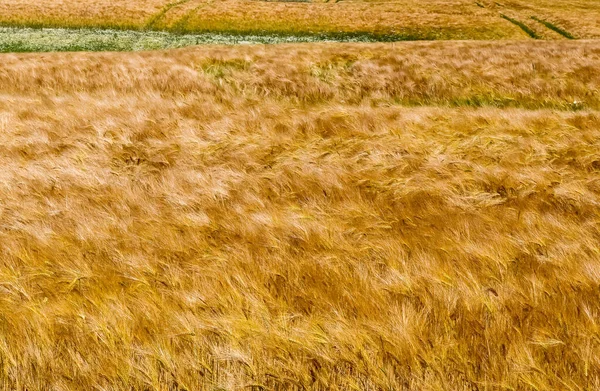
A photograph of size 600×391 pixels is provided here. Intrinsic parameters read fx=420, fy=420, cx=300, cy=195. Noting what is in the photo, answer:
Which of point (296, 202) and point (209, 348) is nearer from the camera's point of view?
point (209, 348)

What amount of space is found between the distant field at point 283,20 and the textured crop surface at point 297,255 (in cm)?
2944

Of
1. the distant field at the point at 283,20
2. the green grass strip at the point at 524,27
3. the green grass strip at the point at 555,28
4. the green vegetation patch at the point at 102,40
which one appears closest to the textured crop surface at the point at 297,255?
the green vegetation patch at the point at 102,40

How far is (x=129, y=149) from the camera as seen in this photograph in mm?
4781

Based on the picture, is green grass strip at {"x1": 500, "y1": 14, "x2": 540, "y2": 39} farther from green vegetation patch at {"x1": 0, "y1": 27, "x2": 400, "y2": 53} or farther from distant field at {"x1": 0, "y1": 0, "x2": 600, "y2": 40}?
green vegetation patch at {"x1": 0, "y1": 27, "x2": 400, "y2": 53}

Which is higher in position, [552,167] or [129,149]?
[129,149]

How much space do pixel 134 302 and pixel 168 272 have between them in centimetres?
29

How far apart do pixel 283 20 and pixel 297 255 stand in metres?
35.0

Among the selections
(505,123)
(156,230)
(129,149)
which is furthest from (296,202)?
(505,123)

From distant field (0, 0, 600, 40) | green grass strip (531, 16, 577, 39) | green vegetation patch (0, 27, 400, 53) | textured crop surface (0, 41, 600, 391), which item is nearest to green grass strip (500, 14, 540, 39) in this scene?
distant field (0, 0, 600, 40)

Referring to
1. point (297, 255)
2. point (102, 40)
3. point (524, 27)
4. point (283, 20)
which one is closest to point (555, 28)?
point (524, 27)

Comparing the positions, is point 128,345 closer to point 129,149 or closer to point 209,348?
point 209,348

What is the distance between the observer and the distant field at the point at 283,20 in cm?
3222

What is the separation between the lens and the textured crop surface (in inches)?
66.9

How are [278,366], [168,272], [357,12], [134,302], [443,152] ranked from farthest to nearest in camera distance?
[357,12] → [443,152] → [168,272] → [134,302] → [278,366]
